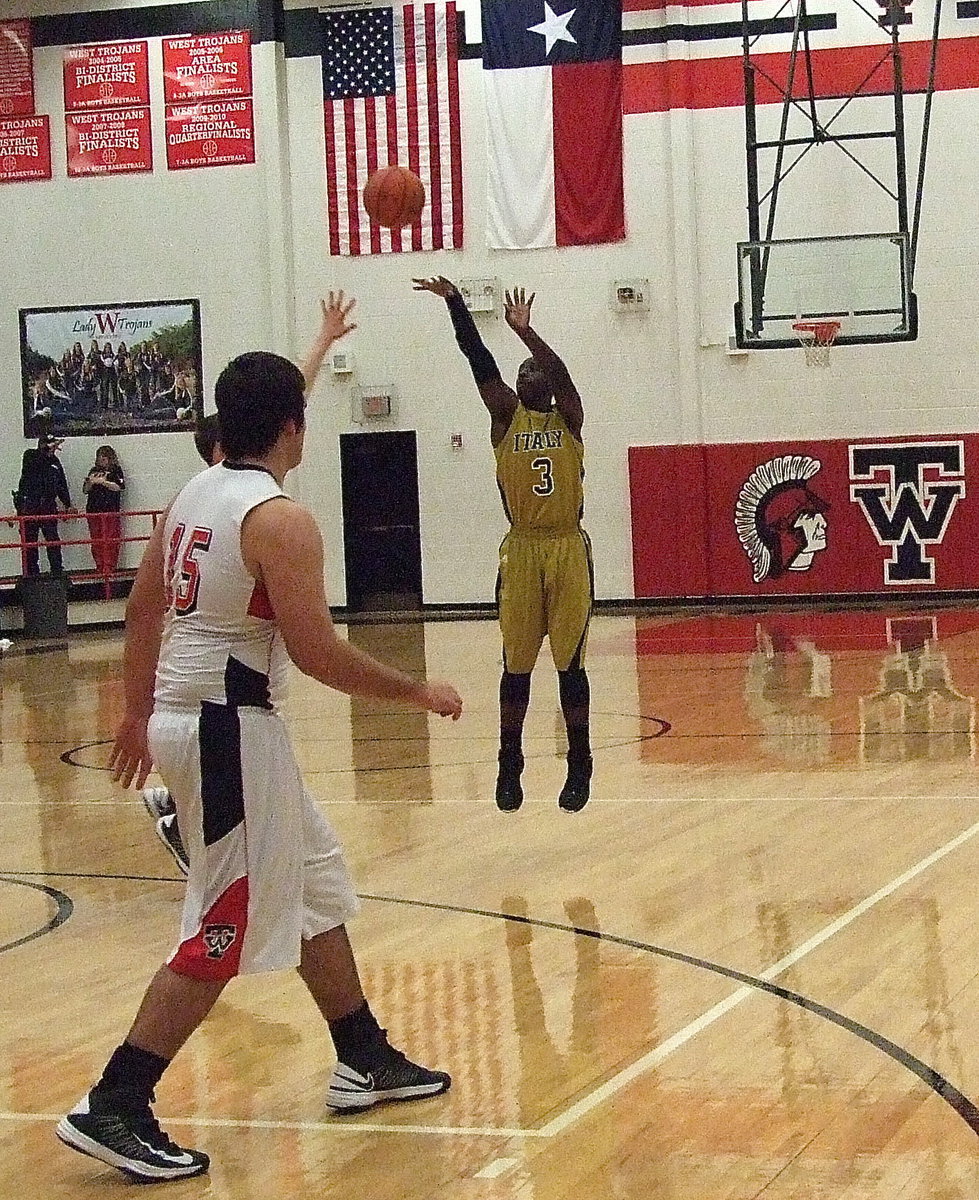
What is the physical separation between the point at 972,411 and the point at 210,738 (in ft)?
62.1

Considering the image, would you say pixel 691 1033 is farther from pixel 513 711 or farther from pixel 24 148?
pixel 24 148

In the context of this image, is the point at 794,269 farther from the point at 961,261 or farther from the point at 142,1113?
the point at 142,1113

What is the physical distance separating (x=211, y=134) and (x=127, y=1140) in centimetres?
2116

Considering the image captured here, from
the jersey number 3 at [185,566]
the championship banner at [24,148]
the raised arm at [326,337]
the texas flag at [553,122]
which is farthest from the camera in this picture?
the championship banner at [24,148]

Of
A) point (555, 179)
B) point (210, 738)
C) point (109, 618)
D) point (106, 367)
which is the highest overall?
point (555, 179)

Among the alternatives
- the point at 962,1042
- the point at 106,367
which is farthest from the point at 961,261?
the point at 962,1042

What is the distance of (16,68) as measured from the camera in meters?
24.7

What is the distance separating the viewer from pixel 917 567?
22.7 metres

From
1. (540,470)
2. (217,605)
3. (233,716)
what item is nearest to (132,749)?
(233,716)

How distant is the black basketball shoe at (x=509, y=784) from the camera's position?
8.97 meters

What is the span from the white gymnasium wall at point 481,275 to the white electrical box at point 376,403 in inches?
4.9

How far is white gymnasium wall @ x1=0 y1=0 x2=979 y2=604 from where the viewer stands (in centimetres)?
2222

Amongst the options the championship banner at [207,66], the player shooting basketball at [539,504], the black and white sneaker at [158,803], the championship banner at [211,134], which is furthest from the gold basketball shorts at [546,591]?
the championship banner at [207,66]

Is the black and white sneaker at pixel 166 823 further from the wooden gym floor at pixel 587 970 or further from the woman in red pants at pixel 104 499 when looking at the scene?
the woman in red pants at pixel 104 499
